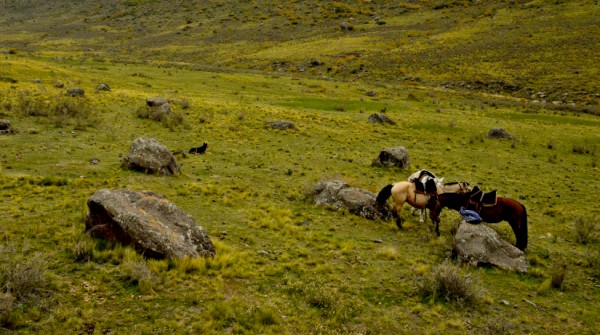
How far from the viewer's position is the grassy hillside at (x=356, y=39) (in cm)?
6669

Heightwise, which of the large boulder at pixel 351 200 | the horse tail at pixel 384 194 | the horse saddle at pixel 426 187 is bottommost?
the large boulder at pixel 351 200

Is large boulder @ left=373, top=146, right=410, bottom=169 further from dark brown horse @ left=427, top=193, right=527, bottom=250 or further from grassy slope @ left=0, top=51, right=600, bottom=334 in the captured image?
dark brown horse @ left=427, top=193, right=527, bottom=250

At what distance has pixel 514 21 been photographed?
3654 inches

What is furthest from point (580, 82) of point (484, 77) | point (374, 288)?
point (374, 288)

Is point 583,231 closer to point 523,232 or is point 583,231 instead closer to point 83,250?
point 523,232

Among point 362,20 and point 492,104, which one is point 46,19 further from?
point 492,104

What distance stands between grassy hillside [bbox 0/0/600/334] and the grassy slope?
0.05 meters

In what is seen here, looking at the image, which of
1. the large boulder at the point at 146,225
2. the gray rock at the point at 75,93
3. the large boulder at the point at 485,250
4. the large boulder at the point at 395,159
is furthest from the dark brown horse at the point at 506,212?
the gray rock at the point at 75,93

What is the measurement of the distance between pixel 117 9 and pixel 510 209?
629 feet

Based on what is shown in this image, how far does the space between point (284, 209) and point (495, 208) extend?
22.3ft

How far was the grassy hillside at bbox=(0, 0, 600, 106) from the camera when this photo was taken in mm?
66688

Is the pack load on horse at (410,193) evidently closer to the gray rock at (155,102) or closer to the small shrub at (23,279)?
the small shrub at (23,279)

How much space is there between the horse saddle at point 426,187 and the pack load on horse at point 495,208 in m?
0.53

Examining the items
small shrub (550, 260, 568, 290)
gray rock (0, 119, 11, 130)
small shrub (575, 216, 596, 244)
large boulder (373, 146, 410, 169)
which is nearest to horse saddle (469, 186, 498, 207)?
small shrub (550, 260, 568, 290)
